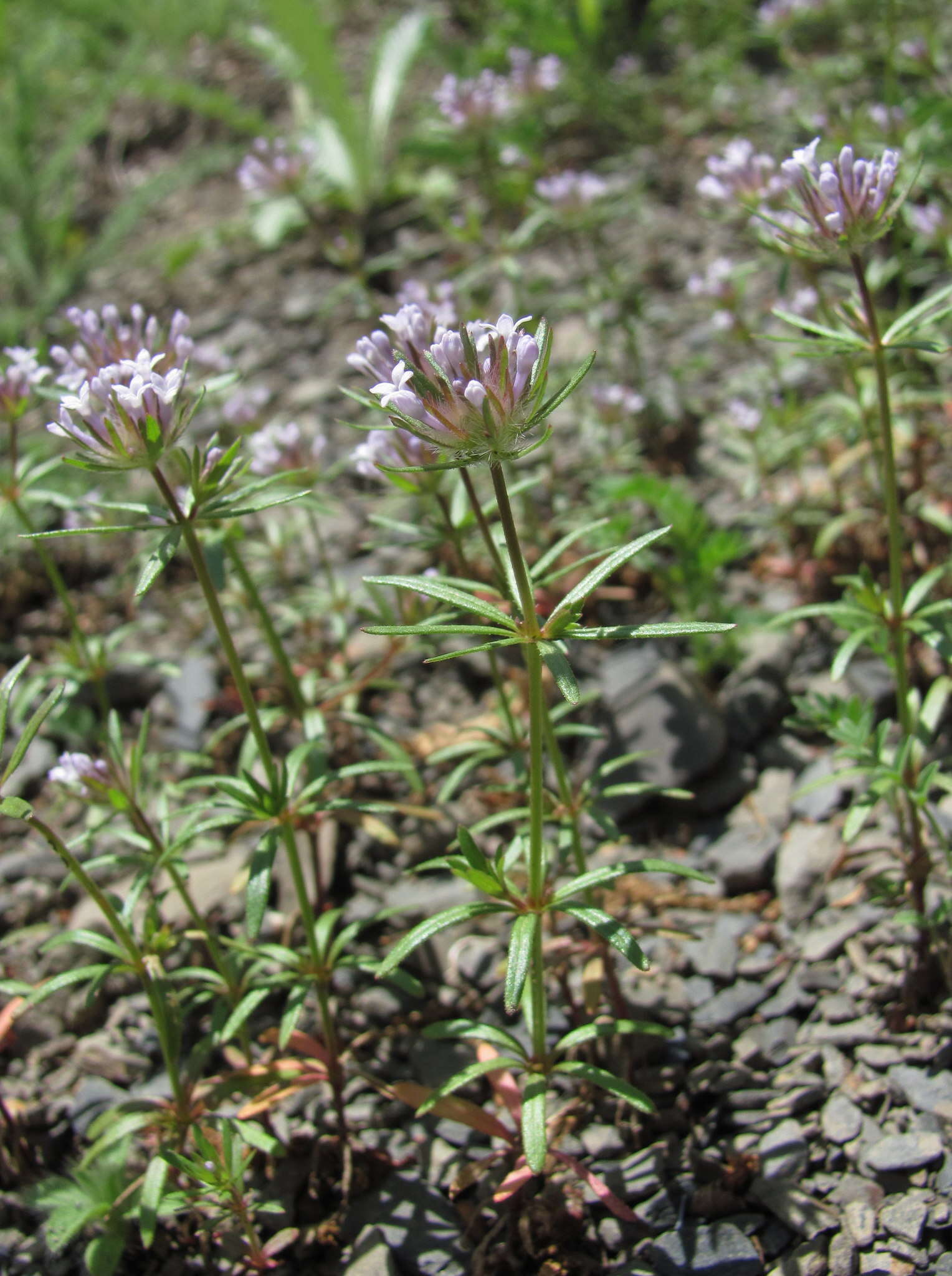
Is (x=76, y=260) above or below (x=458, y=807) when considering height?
above

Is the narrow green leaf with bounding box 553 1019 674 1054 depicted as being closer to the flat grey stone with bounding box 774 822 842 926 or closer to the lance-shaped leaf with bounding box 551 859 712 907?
the lance-shaped leaf with bounding box 551 859 712 907

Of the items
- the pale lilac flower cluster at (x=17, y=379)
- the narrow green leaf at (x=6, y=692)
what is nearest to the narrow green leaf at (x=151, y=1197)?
the narrow green leaf at (x=6, y=692)

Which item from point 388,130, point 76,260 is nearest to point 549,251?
point 388,130

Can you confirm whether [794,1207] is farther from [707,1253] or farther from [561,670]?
[561,670]

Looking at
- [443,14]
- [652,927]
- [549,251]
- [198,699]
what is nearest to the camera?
[652,927]

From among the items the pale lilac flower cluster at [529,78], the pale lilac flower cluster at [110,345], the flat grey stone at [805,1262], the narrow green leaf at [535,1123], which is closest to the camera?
the narrow green leaf at [535,1123]

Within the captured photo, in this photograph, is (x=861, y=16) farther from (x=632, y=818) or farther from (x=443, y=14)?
(x=632, y=818)

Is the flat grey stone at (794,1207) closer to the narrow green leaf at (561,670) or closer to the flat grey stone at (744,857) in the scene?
the flat grey stone at (744,857)
